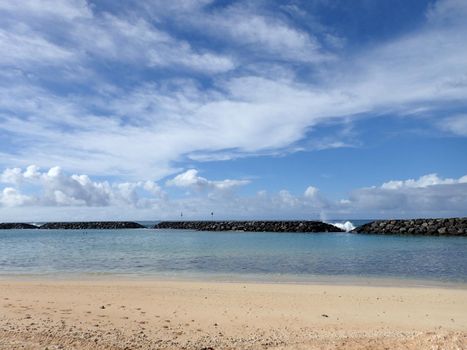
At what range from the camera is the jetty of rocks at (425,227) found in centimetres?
5291

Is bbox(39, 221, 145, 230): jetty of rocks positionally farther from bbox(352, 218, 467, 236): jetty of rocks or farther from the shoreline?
the shoreline

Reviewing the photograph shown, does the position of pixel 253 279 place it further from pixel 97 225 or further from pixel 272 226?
pixel 97 225

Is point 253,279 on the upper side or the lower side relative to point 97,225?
lower

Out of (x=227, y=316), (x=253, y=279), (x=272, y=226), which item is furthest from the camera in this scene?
(x=272, y=226)

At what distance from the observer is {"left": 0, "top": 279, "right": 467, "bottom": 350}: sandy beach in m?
7.94

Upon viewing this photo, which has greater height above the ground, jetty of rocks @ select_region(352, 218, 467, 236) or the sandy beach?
jetty of rocks @ select_region(352, 218, 467, 236)

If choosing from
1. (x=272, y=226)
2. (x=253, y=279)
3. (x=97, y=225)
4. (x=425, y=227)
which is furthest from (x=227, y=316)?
(x=97, y=225)

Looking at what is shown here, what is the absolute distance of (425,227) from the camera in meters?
56.5

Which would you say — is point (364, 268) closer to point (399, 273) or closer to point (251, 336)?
point (399, 273)

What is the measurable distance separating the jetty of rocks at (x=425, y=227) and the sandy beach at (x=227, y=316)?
1641 inches

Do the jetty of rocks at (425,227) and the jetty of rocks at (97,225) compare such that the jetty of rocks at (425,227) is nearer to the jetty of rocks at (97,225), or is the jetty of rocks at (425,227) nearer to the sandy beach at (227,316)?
the sandy beach at (227,316)

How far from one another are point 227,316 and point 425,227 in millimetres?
52237

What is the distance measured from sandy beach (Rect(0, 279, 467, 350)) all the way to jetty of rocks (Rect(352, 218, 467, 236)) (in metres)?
41.7

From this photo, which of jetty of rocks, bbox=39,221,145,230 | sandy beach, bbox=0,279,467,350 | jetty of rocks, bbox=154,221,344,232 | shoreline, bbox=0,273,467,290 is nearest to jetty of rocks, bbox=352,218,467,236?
jetty of rocks, bbox=154,221,344,232
